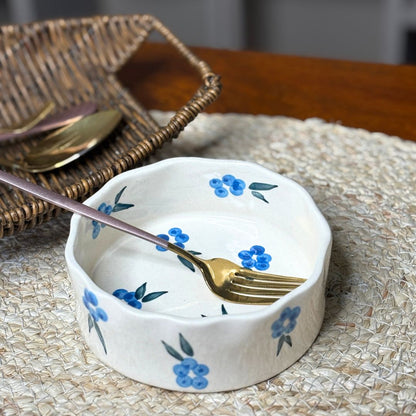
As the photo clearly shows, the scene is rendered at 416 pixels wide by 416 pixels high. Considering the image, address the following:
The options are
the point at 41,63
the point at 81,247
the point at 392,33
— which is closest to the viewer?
the point at 81,247

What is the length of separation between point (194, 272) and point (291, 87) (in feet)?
1.09

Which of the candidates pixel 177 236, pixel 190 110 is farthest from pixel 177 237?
pixel 190 110

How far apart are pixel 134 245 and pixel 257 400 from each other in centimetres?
17

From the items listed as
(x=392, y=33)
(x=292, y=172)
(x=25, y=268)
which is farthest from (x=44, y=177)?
(x=392, y=33)

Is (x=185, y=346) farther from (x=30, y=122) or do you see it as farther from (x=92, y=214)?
(x=30, y=122)

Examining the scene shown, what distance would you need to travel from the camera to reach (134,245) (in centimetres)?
59

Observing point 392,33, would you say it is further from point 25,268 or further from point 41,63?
point 25,268

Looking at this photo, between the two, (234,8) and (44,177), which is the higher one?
(44,177)

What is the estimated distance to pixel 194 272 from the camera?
557mm

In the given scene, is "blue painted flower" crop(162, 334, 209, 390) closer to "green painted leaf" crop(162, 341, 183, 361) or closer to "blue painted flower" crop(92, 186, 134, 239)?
"green painted leaf" crop(162, 341, 183, 361)

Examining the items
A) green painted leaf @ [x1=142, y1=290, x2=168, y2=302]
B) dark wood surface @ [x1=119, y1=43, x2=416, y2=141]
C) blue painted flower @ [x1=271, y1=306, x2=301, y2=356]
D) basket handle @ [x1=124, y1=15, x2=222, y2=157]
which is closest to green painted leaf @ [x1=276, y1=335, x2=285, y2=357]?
blue painted flower @ [x1=271, y1=306, x2=301, y2=356]

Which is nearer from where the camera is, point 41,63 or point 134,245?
point 134,245

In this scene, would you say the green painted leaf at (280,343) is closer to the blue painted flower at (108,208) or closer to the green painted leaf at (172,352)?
the green painted leaf at (172,352)

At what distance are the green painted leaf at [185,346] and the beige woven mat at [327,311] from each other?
44 mm
